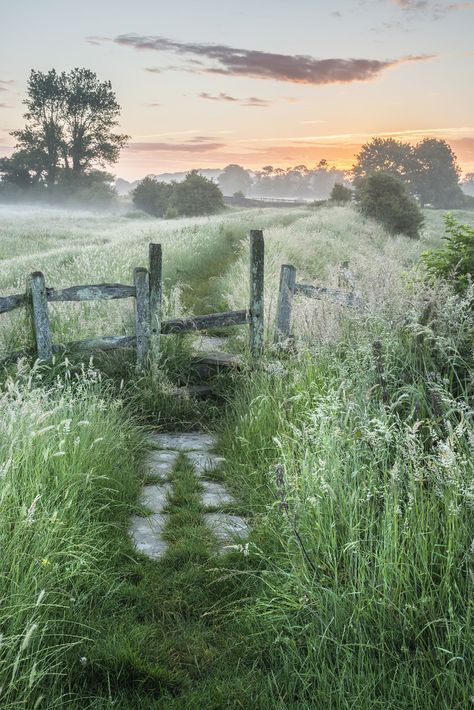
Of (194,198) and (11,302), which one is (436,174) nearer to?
(194,198)

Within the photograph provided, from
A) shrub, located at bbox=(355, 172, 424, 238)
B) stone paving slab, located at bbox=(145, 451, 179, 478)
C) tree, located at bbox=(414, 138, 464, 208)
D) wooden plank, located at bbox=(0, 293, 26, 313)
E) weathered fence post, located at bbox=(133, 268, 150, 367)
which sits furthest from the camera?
tree, located at bbox=(414, 138, 464, 208)

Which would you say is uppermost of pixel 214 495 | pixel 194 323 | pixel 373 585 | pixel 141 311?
pixel 141 311

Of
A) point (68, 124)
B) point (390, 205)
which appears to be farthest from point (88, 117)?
point (390, 205)

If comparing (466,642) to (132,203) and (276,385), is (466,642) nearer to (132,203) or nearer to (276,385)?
(276,385)

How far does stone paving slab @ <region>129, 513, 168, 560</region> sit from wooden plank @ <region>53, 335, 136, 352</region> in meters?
3.06

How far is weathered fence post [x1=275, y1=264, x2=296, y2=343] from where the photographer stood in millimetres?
8391

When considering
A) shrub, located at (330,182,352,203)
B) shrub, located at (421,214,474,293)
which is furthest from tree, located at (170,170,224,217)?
shrub, located at (421,214,474,293)

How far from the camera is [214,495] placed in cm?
540

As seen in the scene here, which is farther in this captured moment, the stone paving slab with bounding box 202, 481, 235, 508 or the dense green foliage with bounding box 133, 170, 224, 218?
the dense green foliage with bounding box 133, 170, 224, 218

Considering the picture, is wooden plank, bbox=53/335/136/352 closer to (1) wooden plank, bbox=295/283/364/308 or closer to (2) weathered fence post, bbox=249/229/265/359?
(2) weathered fence post, bbox=249/229/265/359

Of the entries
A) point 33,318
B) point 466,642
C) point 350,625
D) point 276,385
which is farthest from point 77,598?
point 33,318

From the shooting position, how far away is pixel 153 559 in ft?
14.1

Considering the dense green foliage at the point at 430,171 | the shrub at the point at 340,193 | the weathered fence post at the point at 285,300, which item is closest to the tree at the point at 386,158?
the dense green foliage at the point at 430,171

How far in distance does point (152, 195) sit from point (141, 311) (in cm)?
5174
